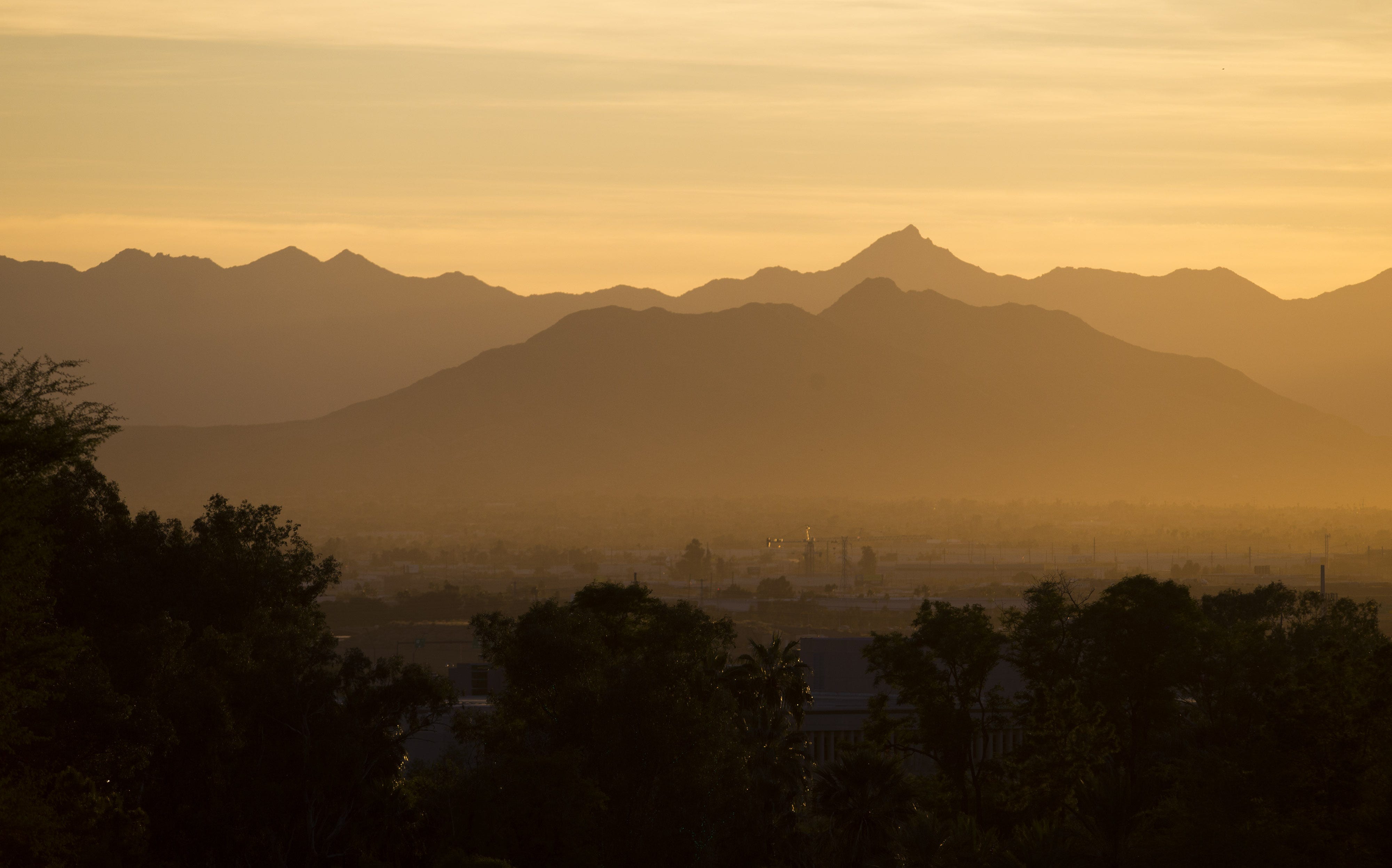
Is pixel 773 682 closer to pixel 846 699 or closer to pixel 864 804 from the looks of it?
pixel 864 804

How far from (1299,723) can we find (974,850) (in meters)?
8.18

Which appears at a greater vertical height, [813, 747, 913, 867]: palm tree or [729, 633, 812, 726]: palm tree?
[729, 633, 812, 726]: palm tree

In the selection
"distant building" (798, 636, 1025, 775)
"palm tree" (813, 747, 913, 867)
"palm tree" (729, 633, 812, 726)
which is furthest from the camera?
"distant building" (798, 636, 1025, 775)

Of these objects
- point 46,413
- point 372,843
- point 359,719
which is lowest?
point 372,843

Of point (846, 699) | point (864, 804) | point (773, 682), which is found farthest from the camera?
point (846, 699)

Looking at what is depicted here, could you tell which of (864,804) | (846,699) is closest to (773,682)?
(864,804)

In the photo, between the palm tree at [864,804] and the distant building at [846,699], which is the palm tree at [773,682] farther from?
the palm tree at [864,804]

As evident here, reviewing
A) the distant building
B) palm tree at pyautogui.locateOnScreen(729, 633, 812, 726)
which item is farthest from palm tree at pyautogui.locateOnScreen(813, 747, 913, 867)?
the distant building

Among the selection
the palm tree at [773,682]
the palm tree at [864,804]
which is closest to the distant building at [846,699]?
the palm tree at [773,682]

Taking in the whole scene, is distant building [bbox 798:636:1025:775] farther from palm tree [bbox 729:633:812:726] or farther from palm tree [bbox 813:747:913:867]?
palm tree [bbox 813:747:913:867]

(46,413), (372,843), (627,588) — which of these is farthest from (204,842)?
(627,588)

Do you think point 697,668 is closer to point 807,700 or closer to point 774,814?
point 774,814

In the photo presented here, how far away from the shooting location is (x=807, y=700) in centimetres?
5822

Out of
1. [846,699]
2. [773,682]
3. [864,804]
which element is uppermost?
[773,682]
